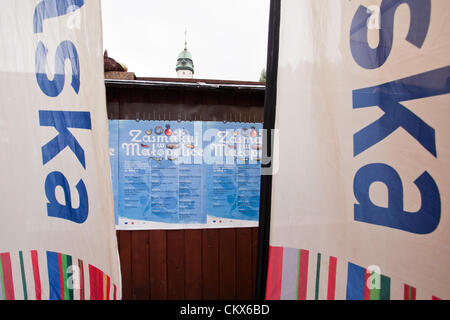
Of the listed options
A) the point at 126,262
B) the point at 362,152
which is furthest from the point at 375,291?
the point at 126,262

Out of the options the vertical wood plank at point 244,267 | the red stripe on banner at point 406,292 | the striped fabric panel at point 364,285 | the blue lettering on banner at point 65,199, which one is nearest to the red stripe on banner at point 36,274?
the blue lettering on banner at point 65,199

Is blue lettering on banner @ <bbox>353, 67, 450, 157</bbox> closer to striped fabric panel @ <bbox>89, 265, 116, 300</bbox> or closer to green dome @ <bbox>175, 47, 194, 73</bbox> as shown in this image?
striped fabric panel @ <bbox>89, 265, 116, 300</bbox>

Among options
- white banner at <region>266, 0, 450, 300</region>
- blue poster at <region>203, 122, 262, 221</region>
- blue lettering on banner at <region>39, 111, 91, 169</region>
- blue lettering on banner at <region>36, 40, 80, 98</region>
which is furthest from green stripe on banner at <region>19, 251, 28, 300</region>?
blue poster at <region>203, 122, 262, 221</region>

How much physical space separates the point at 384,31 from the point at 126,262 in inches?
87.6

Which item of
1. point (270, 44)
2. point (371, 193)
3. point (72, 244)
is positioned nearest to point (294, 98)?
point (270, 44)

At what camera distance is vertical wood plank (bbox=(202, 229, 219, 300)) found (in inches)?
76.1

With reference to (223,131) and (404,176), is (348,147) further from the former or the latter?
(223,131)

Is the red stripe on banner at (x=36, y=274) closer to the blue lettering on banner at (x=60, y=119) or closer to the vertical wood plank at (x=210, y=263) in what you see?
the blue lettering on banner at (x=60, y=119)

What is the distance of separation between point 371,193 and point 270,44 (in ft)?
2.16

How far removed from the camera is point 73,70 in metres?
0.81

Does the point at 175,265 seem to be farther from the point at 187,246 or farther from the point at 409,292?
the point at 409,292

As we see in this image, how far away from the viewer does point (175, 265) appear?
1.92 m

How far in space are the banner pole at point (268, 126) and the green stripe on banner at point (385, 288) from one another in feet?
1.25

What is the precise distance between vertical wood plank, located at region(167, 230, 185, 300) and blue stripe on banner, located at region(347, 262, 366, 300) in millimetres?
1436
